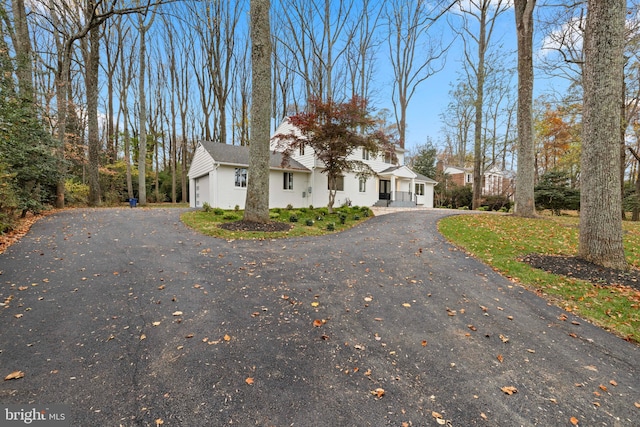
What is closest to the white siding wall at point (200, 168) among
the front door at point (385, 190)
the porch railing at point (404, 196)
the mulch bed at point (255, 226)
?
the mulch bed at point (255, 226)

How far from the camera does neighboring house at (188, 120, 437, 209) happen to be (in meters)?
15.2

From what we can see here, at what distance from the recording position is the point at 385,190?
22.0 meters

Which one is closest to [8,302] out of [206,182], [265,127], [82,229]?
[82,229]

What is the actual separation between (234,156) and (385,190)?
11.9 meters

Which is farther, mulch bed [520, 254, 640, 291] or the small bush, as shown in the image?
the small bush

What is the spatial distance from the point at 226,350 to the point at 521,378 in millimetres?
2782

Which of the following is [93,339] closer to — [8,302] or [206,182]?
[8,302]

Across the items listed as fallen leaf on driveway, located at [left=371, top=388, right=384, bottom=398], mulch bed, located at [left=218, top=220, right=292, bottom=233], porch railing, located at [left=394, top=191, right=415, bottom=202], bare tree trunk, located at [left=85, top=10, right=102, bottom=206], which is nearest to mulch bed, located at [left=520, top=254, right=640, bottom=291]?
fallen leaf on driveway, located at [left=371, top=388, right=384, bottom=398]

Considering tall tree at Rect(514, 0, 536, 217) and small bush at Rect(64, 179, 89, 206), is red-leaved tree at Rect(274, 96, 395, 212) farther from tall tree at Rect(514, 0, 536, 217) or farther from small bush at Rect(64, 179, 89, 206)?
small bush at Rect(64, 179, 89, 206)

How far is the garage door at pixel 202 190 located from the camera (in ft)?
53.9

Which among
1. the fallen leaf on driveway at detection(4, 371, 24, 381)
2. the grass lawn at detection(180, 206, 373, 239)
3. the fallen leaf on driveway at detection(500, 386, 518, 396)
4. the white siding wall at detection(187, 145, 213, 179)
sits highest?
the white siding wall at detection(187, 145, 213, 179)

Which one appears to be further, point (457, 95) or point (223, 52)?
point (223, 52)

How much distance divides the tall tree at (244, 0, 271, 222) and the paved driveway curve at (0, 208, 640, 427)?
12.8 feet

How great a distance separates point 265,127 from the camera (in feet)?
28.7
